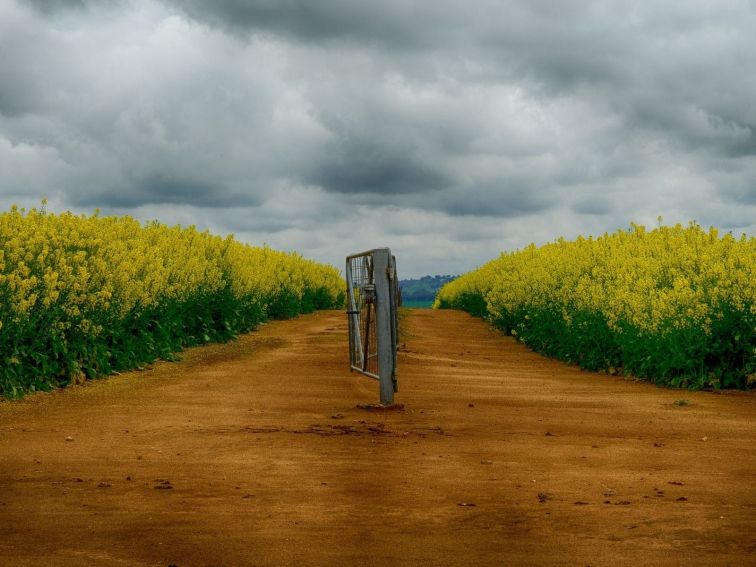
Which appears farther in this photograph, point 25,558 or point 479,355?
point 479,355

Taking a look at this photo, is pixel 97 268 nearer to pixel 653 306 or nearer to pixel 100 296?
pixel 100 296

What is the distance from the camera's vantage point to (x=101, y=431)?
29.0 ft

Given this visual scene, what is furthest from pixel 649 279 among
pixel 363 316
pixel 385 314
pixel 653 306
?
pixel 385 314

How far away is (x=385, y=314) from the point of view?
10.4 metres

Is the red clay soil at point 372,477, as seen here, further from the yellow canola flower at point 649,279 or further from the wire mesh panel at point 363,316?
the yellow canola flower at point 649,279

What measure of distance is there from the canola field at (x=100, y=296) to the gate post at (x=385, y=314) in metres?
4.62

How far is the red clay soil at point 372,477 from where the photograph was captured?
4.86 metres

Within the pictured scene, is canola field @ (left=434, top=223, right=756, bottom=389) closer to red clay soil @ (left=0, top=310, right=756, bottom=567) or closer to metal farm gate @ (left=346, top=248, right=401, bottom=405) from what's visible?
red clay soil @ (left=0, top=310, right=756, bottom=567)

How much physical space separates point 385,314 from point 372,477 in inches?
155

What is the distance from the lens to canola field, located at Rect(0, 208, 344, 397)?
38.5 ft

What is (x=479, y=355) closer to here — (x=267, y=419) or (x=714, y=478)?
(x=267, y=419)

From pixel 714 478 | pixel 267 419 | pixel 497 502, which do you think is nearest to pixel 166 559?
pixel 497 502

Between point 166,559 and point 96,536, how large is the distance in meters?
0.67

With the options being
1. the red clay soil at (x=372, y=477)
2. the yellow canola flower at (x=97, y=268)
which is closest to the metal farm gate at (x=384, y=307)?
the red clay soil at (x=372, y=477)
